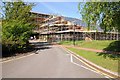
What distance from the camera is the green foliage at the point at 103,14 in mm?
20156

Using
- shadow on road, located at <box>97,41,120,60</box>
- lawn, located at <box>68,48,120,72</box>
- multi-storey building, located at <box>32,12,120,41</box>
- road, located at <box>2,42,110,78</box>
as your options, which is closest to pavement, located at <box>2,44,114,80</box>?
road, located at <box>2,42,110,78</box>

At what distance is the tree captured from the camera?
3322 cm

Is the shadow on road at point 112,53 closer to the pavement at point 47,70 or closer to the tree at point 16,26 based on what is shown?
the pavement at point 47,70

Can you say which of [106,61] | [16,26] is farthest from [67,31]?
[106,61]

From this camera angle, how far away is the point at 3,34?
108 feet

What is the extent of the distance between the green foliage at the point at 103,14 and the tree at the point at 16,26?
1164cm

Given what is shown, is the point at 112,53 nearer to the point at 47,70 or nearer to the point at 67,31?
the point at 47,70

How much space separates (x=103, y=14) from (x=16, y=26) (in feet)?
58.8

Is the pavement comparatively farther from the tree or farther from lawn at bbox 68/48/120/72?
the tree

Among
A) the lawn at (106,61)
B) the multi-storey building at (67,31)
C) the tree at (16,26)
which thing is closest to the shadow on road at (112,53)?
the lawn at (106,61)

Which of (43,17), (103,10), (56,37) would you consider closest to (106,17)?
(103,10)

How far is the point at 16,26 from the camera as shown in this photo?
1435 inches

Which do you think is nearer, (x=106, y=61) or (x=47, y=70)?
(x=47, y=70)

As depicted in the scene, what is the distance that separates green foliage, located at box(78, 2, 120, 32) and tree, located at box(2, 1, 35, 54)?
1164 centimetres
